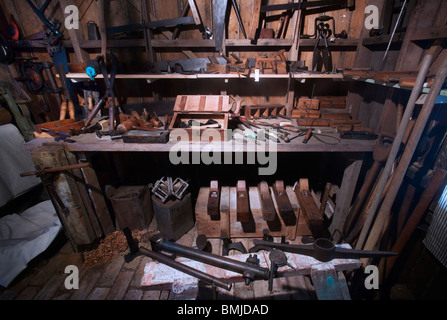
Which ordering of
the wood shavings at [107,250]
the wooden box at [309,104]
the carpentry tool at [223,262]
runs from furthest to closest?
the wooden box at [309,104] → the wood shavings at [107,250] → the carpentry tool at [223,262]

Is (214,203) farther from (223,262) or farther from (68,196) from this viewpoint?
(68,196)

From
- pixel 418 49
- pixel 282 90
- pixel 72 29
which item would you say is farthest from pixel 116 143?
pixel 418 49

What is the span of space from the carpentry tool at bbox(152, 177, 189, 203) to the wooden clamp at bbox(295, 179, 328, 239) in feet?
5.39

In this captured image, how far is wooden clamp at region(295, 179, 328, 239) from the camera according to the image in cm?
222

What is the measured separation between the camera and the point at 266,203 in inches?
102

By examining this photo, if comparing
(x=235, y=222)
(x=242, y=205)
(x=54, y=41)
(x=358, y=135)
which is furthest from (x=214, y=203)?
(x=54, y=41)

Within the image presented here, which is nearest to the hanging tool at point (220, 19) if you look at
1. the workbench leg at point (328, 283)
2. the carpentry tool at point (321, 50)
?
the carpentry tool at point (321, 50)

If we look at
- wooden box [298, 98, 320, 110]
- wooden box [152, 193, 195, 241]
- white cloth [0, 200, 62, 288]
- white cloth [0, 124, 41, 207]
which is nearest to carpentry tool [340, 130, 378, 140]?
wooden box [298, 98, 320, 110]

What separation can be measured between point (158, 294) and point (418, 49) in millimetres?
3744

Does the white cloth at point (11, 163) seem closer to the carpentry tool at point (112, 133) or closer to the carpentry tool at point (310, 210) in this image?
the carpentry tool at point (112, 133)

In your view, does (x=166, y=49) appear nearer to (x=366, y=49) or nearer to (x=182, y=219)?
(x=182, y=219)

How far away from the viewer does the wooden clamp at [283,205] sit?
96.2 inches

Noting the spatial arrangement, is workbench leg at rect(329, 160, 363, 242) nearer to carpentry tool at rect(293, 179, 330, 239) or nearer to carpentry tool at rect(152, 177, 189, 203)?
carpentry tool at rect(293, 179, 330, 239)

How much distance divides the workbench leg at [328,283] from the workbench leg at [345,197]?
4.67 ft
